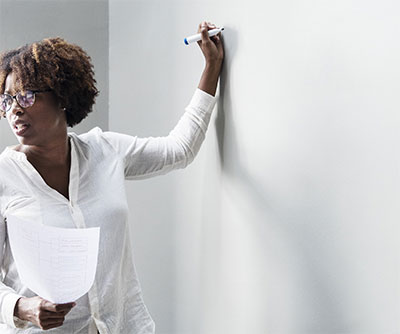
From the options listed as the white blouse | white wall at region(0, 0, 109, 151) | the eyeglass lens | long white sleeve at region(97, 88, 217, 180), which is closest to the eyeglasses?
the eyeglass lens

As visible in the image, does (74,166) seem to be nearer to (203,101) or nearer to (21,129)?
(21,129)

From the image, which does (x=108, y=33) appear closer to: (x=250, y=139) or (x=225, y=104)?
(x=225, y=104)

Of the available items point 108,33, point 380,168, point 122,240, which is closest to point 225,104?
point 122,240

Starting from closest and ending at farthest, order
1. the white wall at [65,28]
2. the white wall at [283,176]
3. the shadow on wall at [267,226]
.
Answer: the white wall at [283,176] → the shadow on wall at [267,226] → the white wall at [65,28]

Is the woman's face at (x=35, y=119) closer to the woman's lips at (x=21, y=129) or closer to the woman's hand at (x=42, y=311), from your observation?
the woman's lips at (x=21, y=129)

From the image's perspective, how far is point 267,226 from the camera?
1344mm

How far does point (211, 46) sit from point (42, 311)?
2.33 ft

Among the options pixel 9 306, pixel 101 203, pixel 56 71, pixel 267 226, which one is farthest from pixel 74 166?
pixel 267 226

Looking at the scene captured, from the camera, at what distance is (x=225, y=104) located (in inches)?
59.5

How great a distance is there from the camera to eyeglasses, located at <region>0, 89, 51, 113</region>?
1.35m

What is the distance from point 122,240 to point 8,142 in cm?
101

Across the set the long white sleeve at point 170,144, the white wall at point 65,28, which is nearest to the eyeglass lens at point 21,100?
the long white sleeve at point 170,144

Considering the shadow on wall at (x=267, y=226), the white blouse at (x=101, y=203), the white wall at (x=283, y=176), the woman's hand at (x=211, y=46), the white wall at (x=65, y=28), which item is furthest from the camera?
the white wall at (x=65, y=28)

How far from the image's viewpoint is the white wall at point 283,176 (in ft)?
3.31
